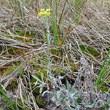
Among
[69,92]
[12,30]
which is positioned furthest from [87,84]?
[12,30]

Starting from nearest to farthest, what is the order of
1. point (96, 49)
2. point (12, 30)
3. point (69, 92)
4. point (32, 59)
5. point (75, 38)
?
point (69, 92) < point (32, 59) < point (96, 49) < point (75, 38) < point (12, 30)

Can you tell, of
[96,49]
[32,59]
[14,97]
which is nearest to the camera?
[14,97]

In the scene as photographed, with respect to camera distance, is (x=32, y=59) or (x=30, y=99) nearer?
(x=30, y=99)

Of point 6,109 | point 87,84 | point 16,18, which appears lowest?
point 6,109

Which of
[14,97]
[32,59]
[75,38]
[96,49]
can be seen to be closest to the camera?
[14,97]

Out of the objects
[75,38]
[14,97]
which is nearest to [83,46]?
[75,38]

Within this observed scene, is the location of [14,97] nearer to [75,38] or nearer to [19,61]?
[19,61]

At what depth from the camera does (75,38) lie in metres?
1.36

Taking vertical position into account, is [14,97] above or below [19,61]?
below

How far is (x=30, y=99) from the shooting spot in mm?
885

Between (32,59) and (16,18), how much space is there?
82cm

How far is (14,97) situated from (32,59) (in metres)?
0.35

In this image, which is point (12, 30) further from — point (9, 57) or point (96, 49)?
point (96, 49)

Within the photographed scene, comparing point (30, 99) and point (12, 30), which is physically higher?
point (12, 30)
